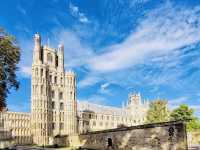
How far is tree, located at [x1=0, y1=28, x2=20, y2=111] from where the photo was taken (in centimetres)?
3022

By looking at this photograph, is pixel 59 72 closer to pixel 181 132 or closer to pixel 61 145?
pixel 61 145

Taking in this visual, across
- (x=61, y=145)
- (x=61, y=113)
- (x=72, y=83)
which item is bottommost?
(x=61, y=145)

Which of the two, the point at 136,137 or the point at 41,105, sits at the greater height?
the point at 41,105

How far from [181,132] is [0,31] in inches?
774

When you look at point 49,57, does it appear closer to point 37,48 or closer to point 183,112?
point 37,48

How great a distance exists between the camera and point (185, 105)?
83562mm

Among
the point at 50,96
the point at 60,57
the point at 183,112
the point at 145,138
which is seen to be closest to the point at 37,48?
the point at 60,57

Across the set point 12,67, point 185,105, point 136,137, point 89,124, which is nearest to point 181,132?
point 136,137

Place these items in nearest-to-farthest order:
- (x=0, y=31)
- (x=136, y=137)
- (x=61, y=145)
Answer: (x=136, y=137) → (x=0, y=31) → (x=61, y=145)

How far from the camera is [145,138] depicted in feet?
77.7

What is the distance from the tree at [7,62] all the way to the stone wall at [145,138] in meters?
9.71

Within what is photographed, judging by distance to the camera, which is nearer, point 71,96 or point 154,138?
point 154,138

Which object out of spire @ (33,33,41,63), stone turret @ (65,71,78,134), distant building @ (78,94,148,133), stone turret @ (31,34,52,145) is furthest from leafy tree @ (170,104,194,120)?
spire @ (33,33,41,63)

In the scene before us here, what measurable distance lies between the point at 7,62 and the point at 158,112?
57460 mm
